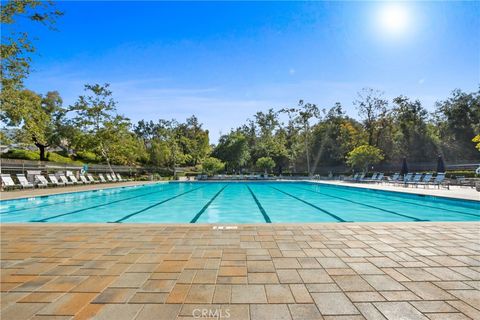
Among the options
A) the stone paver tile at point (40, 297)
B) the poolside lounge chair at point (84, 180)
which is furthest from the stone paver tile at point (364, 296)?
the poolside lounge chair at point (84, 180)

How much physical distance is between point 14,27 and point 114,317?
13.3 meters

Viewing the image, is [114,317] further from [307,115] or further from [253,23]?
[307,115]

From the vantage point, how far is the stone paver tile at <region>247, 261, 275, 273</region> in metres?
2.96

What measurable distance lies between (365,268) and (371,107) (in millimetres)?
33954

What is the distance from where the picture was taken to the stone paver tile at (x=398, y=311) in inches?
79.7

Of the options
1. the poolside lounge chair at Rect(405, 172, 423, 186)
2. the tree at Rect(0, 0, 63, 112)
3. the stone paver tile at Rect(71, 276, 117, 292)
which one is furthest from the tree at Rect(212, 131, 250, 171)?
the stone paver tile at Rect(71, 276, 117, 292)

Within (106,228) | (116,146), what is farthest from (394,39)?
(116,146)

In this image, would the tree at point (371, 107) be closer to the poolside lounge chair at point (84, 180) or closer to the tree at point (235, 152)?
the tree at point (235, 152)

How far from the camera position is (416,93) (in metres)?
31.3

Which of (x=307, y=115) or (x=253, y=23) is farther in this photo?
(x=307, y=115)

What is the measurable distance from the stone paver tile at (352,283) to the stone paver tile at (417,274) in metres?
0.51

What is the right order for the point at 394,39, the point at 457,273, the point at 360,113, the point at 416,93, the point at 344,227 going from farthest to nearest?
the point at 360,113 < the point at 416,93 < the point at 394,39 < the point at 344,227 < the point at 457,273

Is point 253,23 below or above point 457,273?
above

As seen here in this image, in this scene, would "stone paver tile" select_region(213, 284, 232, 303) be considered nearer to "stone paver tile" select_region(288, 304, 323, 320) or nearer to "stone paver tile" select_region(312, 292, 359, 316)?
"stone paver tile" select_region(288, 304, 323, 320)
